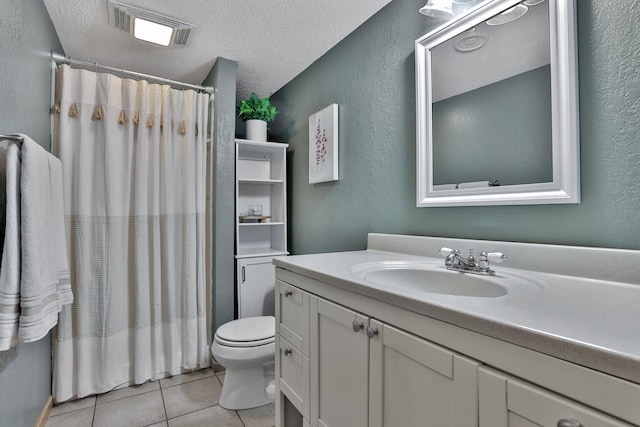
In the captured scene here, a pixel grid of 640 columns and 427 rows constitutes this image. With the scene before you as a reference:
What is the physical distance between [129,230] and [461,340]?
2.11m

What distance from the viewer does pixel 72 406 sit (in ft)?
5.96

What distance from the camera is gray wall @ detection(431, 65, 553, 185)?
1067 millimetres

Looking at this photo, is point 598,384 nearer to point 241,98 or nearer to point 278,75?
point 278,75

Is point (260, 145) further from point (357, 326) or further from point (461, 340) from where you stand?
point (461, 340)

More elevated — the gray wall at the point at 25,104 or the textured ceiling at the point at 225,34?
the textured ceiling at the point at 225,34

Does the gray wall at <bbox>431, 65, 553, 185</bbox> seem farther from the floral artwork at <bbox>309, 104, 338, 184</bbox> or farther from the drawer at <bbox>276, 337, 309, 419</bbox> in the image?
the drawer at <bbox>276, 337, 309, 419</bbox>

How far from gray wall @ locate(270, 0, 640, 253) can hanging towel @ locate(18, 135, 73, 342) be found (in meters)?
1.47

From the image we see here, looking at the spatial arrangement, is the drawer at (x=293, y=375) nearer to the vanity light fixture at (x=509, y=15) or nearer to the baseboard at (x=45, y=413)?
the baseboard at (x=45, y=413)

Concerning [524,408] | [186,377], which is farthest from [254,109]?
[524,408]

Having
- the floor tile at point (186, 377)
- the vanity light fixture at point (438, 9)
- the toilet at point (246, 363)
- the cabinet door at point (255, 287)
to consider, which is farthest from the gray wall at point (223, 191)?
the vanity light fixture at point (438, 9)

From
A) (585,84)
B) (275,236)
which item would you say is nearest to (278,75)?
(275,236)

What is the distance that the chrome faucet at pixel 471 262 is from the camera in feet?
3.43

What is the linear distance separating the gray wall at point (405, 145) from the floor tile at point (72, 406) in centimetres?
165

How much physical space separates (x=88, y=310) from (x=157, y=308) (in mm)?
383
